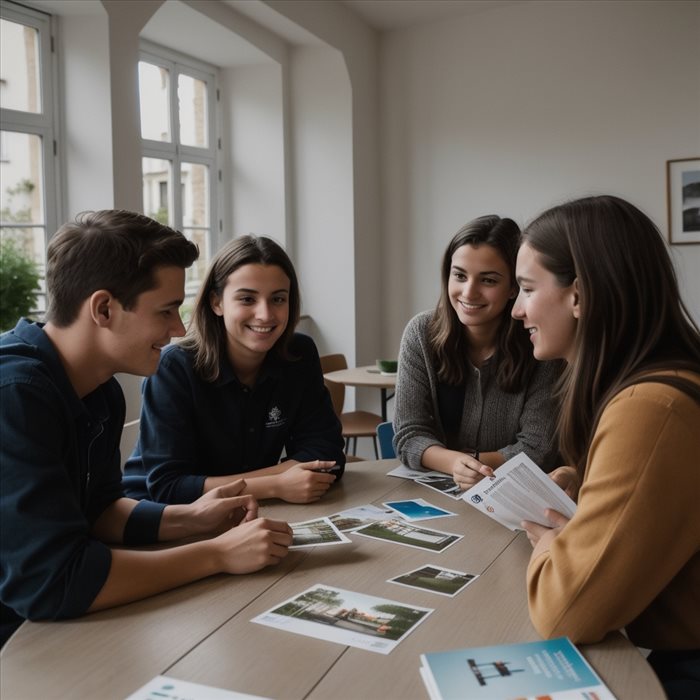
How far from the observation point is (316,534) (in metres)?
1.68

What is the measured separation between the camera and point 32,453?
126cm

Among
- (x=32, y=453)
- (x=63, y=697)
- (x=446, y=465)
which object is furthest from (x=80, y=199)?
(x=63, y=697)

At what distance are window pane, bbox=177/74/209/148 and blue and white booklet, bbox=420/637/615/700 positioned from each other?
486 cm

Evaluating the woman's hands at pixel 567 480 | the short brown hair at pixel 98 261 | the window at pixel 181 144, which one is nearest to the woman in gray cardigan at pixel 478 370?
the woman's hands at pixel 567 480

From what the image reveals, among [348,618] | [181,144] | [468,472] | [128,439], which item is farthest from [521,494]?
[181,144]

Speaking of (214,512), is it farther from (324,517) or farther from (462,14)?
(462,14)

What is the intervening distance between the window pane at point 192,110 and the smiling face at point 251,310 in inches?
139

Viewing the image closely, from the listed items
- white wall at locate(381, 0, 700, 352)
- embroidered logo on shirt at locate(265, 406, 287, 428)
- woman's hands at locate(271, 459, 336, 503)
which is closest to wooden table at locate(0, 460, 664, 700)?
woman's hands at locate(271, 459, 336, 503)

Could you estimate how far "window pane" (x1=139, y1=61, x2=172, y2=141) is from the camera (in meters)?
5.03

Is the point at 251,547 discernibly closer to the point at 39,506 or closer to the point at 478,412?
the point at 39,506

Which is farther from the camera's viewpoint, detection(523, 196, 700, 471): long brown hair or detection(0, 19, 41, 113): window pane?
detection(0, 19, 41, 113): window pane

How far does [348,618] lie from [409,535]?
0.45 metres

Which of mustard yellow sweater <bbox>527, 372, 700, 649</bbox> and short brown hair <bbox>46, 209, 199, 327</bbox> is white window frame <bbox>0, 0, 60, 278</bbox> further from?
mustard yellow sweater <bbox>527, 372, 700, 649</bbox>

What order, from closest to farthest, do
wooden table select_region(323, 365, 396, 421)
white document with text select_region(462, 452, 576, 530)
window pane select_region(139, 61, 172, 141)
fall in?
white document with text select_region(462, 452, 576, 530), wooden table select_region(323, 365, 396, 421), window pane select_region(139, 61, 172, 141)
